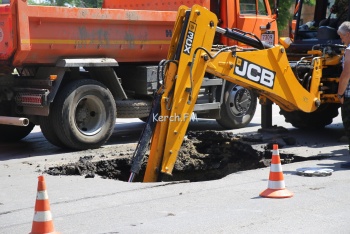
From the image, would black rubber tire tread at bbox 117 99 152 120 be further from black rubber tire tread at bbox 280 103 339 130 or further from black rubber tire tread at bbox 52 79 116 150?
black rubber tire tread at bbox 280 103 339 130

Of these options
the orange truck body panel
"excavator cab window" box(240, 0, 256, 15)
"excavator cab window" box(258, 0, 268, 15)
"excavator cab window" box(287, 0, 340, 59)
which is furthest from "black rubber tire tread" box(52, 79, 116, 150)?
"excavator cab window" box(258, 0, 268, 15)

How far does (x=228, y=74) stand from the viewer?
376 inches

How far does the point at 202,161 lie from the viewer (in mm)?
10727

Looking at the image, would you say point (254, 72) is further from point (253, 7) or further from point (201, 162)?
point (253, 7)

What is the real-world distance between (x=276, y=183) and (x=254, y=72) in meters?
2.58

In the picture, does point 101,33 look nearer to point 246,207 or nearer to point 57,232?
point 246,207

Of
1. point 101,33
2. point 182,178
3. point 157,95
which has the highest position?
point 101,33

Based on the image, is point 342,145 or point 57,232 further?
point 342,145

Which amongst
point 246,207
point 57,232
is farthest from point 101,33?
point 57,232

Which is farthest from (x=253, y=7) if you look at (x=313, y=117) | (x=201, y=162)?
(x=201, y=162)

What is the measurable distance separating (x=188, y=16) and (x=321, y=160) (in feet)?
9.94

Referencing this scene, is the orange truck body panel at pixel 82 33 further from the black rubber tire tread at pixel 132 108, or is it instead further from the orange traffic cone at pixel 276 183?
the orange traffic cone at pixel 276 183

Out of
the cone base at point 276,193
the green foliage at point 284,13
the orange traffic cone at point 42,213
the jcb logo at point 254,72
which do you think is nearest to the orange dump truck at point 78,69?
the jcb logo at point 254,72

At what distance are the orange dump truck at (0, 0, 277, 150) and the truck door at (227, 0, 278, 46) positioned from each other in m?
0.28
